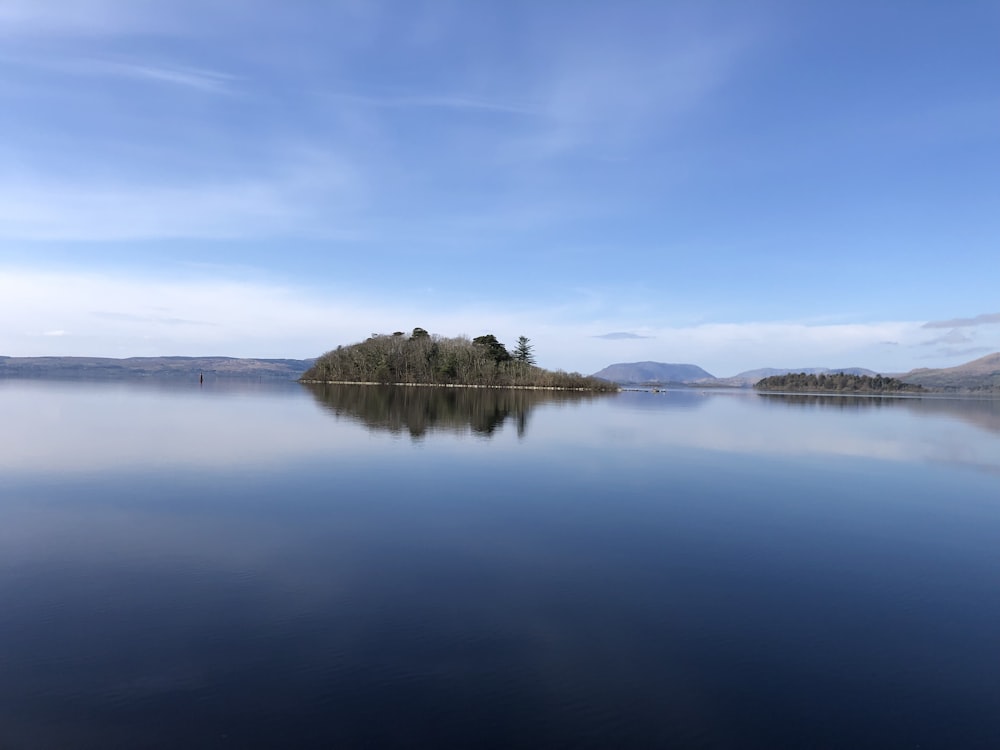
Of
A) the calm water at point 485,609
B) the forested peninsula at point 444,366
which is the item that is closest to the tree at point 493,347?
the forested peninsula at point 444,366

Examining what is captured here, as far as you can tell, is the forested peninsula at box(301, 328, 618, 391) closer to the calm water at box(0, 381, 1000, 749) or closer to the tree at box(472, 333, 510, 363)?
the tree at box(472, 333, 510, 363)

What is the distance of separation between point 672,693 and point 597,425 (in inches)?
1399

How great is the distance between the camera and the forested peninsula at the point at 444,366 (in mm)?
118188

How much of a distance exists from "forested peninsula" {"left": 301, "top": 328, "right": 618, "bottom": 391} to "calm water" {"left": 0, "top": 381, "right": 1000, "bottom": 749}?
318 feet

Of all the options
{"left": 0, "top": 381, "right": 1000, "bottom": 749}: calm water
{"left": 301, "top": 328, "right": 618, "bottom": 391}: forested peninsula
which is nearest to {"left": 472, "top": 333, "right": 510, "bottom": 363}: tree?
{"left": 301, "top": 328, "right": 618, "bottom": 391}: forested peninsula

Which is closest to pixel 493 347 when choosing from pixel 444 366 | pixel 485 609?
pixel 444 366

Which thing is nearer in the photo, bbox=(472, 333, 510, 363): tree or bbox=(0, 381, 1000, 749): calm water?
bbox=(0, 381, 1000, 749): calm water

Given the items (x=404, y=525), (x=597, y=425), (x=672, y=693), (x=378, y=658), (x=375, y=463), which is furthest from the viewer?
(x=597, y=425)

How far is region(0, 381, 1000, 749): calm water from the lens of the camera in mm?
6266

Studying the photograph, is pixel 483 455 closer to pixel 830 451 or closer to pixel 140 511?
pixel 140 511

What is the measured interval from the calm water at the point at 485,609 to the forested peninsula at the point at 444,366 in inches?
3815

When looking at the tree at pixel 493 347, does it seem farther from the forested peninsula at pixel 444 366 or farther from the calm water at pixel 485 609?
the calm water at pixel 485 609

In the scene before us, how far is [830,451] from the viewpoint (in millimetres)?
30641

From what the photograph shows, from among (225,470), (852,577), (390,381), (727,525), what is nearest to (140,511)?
(225,470)
